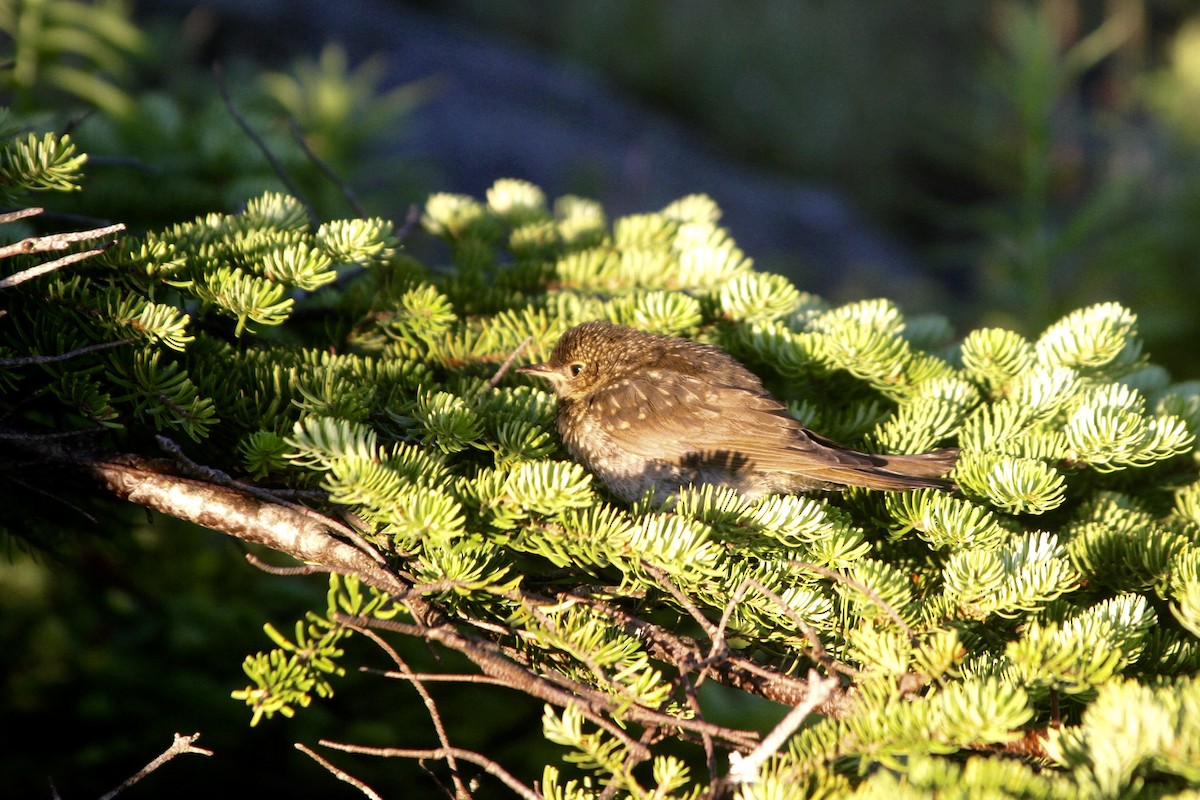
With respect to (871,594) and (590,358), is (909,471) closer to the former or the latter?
(871,594)

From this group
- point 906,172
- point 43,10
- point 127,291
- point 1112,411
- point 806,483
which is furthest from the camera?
point 906,172

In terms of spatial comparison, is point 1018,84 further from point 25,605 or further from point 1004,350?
point 25,605

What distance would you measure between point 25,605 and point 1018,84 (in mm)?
4927

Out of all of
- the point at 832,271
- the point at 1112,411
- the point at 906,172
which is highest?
the point at 906,172

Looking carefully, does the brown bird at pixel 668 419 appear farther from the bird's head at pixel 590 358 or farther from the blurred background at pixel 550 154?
the blurred background at pixel 550 154

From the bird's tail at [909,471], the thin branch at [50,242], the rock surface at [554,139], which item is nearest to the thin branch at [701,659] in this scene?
the bird's tail at [909,471]

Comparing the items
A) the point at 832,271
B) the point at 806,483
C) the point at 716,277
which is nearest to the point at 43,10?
the point at 716,277

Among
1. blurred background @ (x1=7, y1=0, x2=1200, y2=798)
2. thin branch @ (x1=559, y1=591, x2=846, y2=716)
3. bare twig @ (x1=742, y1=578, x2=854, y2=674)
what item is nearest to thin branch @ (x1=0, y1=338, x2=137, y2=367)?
blurred background @ (x1=7, y1=0, x2=1200, y2=798)

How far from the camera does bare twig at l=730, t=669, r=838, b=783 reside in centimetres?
139

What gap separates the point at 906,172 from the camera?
12.6 metres

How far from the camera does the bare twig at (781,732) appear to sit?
1.39 m

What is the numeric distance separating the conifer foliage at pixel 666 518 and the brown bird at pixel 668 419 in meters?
0.12

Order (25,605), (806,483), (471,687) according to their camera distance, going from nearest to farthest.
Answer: (806,483) < (471,687) < (25,605)

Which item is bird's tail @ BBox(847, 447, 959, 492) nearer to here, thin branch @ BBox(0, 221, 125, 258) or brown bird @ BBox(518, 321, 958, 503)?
brown bird @ BBox(518, 321, 958, 503)
